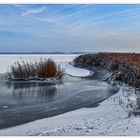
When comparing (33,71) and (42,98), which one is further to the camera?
(33,71)

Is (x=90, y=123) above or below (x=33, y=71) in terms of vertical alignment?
below

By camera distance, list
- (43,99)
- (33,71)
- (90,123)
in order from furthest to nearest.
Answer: (33,71) < (43,99) < (90,123)

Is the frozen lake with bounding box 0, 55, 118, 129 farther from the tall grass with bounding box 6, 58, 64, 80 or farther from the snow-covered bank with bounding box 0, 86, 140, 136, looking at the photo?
the tall grass with bounding box 6, 58, 64, 80

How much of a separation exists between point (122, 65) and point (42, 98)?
2.59 metres

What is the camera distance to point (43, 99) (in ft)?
13.9

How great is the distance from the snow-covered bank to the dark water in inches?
6.4

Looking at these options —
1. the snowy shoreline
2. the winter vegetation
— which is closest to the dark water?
the snowy shoreline

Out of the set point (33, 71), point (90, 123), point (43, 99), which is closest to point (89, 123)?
point (90, 123)

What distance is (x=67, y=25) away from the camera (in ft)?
11.8

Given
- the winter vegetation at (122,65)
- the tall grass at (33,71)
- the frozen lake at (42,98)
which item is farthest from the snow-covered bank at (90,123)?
the tall grass at (33,71)

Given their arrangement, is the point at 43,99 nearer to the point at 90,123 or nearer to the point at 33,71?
the point at 90,123

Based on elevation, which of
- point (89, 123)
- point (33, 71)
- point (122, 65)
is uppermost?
point (122, 65)

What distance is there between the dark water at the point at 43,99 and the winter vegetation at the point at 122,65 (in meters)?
0.40

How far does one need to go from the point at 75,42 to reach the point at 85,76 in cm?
316
